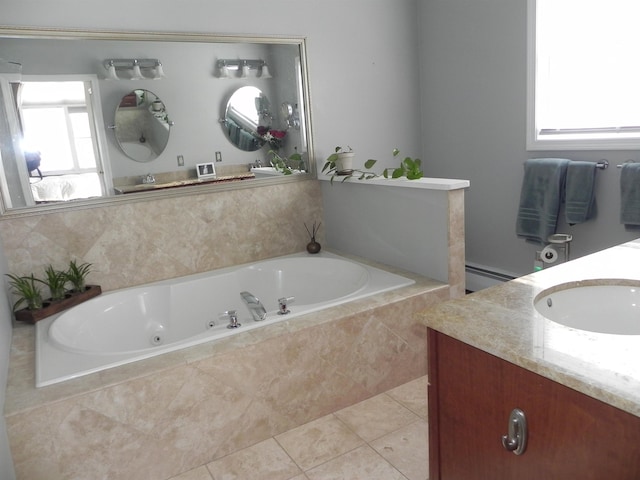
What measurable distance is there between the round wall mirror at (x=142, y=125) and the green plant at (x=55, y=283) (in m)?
0.74

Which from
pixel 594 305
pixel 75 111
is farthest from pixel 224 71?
pixel 594 305

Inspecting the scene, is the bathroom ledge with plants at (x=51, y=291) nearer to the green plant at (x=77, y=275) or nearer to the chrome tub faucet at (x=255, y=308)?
the green plant at (x=77, y=275)

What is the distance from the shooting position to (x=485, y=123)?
3.24 meters

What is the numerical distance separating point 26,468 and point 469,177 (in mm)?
2968

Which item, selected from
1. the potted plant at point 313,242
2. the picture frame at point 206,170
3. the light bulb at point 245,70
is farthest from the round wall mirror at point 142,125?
the potted plant at point 313,242

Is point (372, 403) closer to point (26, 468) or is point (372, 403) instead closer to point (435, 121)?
point (26, 468)

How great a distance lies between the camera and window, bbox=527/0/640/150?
98.1 inches

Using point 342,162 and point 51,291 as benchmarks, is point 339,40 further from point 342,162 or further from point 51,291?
point 51,291

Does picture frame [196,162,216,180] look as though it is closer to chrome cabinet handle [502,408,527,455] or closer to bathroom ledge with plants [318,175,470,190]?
bathroom ledge with plants [318,175,470,190]

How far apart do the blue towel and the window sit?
0.15 meters

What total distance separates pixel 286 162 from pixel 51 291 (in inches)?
62.1

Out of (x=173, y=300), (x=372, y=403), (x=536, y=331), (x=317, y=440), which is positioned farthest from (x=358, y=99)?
(x=536, y=331)

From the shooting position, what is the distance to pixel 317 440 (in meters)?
2.07

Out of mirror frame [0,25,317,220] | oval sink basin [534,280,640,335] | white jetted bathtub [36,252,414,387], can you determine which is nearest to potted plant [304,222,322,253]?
white jetted bathtub [36,252,414,387]
